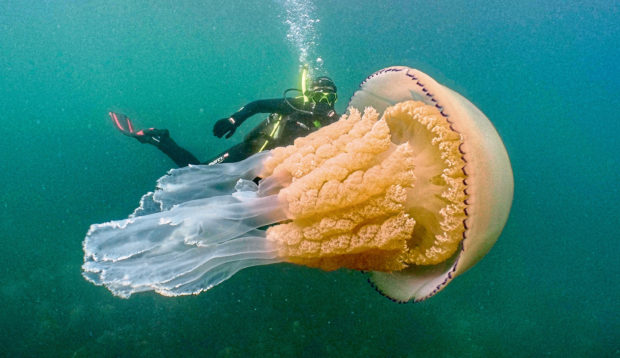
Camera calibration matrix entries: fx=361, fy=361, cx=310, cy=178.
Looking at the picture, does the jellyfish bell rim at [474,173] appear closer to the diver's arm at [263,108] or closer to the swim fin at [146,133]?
the diver's arm at [263,108]

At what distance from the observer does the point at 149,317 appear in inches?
275

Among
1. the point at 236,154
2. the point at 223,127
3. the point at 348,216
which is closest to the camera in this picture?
the point at 348,216

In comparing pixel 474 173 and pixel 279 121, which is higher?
pixel 474 173

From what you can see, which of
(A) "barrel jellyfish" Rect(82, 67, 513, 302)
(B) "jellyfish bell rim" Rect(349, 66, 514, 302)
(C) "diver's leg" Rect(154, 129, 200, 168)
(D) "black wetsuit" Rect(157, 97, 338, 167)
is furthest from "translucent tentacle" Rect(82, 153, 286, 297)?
(C) "diver's leg" Rect(154, 129, 200, 168)

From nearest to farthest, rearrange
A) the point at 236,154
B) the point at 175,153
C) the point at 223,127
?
the point at 223,127 → the point at 236,154 → the point at 175,153

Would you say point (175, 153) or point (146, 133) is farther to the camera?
point (146, 133)

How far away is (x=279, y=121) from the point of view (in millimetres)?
4680

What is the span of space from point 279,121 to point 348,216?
2.97 metres

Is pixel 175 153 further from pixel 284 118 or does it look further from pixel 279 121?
pixel 284 118

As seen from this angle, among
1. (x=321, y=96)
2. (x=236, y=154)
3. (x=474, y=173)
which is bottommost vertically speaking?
(x=236, y=154)

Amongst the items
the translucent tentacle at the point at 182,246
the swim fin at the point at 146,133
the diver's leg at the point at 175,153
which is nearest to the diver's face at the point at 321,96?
the translucent tentacle at the point at 182,246

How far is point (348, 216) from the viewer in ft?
6.32

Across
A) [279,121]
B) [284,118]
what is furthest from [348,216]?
[279,121]

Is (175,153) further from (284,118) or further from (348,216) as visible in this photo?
(348,216)
